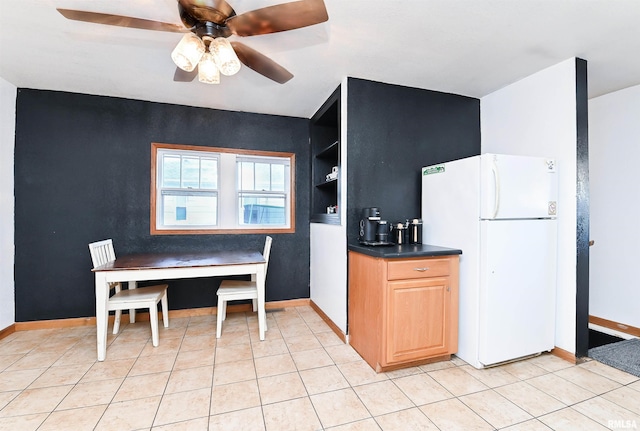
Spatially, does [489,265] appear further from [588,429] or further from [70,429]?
[70,429]

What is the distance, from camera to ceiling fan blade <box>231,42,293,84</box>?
186 centimetres

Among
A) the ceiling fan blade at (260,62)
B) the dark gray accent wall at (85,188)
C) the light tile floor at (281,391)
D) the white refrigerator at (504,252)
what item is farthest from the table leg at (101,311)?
the white refrigerator at (504,252)

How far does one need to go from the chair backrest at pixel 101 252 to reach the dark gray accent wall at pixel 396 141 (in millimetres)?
2335

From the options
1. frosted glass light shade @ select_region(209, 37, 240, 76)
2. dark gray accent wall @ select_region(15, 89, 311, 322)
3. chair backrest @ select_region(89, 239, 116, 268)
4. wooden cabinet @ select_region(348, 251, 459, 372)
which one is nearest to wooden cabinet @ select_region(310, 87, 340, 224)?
dark gray accent wall @ select_region(15, 89, 311, 322)

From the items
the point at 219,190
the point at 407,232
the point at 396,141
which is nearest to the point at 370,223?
the point at 407,232

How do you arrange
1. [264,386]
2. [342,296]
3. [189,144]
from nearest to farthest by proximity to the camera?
[264,386]
[342,296]
[189,144]

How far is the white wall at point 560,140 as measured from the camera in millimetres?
2363

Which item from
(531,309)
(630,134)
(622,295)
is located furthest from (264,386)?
(630,134)

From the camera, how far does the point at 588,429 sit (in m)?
1.60

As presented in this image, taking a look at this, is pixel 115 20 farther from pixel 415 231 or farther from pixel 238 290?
pixel 415 231

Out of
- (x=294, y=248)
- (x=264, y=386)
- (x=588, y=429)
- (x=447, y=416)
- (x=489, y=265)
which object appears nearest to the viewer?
(x=588, y=429)

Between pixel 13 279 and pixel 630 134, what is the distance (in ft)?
20.9

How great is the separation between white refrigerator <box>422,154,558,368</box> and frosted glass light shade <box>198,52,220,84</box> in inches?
76.4

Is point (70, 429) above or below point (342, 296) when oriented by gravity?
below
